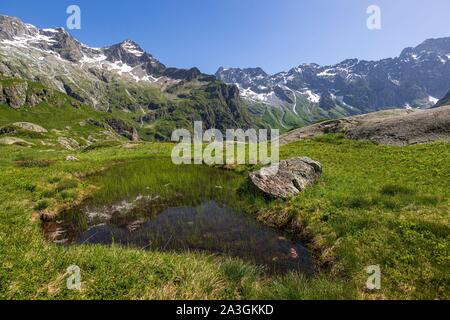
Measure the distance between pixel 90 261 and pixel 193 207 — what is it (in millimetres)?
10072

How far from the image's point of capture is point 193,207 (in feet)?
62.5

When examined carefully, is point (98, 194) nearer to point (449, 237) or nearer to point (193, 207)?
point (193, 207)

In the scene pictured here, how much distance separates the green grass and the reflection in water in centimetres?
110

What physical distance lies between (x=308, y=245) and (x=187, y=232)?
6.21m

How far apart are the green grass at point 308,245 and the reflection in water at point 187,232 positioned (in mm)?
1102

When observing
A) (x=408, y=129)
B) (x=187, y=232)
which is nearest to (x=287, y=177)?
(x=187, y=232)

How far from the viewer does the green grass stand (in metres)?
8.12

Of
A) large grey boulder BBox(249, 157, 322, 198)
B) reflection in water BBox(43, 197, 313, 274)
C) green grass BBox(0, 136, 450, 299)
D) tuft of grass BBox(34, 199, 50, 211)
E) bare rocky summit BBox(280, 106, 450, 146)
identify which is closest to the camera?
green grass BBox(0, 136, 450, 299)

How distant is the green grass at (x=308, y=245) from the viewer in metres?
8.12

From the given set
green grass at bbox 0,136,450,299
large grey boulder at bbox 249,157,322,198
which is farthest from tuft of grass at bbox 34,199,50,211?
large grey boulder at bbox 249,157,322,198

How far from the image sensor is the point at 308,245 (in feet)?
43.7

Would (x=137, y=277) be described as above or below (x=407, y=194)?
below

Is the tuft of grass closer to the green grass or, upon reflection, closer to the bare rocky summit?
the green grass

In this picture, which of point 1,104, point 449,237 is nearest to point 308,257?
point 449,237
